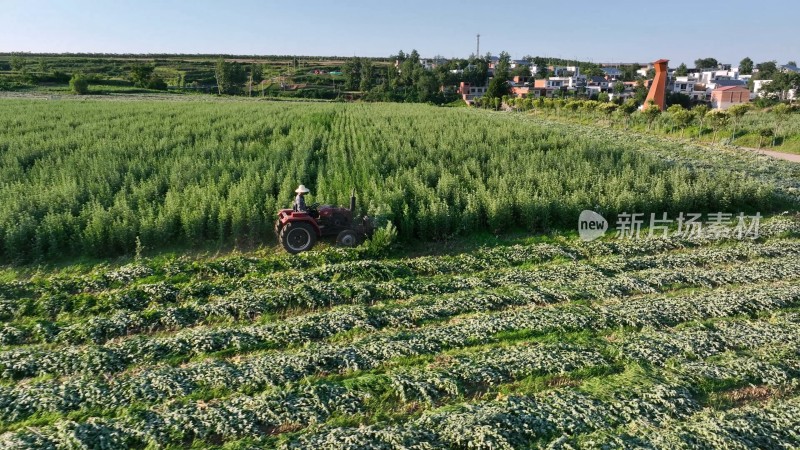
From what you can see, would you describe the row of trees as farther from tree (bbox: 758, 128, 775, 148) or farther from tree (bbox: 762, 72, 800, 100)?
tree (bbox: 762, 72, 800, 100)

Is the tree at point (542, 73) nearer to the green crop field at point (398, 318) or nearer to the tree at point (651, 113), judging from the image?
the tree at point (651, 113)

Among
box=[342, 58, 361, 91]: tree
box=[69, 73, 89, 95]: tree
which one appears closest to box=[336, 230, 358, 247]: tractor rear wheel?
box=[69, 73, 89, 95]: tree

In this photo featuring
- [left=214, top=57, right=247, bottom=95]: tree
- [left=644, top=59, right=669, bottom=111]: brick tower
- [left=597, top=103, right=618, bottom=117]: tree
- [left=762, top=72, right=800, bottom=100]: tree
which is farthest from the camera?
[left=214, top=57, right=247, bottom=95]: tree

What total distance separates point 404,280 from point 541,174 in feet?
22.7

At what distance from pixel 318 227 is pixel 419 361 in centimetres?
404

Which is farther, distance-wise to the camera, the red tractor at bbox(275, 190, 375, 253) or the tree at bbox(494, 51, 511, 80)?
the tree at bbox(494, 51, 511, 80)

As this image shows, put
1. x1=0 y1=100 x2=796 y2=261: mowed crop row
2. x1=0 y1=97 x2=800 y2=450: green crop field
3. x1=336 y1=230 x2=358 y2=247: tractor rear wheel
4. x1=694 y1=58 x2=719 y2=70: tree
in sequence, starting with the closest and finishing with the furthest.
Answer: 1. x1=0 y1=97 x2=800 y2=450: green crop field
2. x1=336 y1=230 x2=358 y2=247: tractor rear wheel
3. x1=0 y1=100 x2=796 y2=261: mowed crop row
4. x1=694 y1=58 x2=719 y2=70: tree

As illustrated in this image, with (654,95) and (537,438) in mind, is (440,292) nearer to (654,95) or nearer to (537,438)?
(537,438)

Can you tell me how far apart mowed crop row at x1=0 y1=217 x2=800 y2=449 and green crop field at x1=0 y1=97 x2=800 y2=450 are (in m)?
0.03

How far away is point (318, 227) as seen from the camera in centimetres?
895

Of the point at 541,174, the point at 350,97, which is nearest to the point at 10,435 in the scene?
the point at 541,174

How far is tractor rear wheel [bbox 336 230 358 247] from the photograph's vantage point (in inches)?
359

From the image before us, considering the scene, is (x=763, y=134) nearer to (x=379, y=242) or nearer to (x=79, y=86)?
(x=379, y=242)

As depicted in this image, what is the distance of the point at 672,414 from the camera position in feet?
16.1
